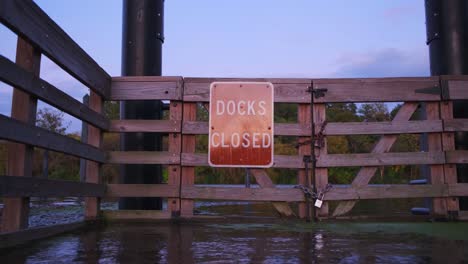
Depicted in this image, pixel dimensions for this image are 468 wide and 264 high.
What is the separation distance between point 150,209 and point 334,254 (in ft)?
11.5

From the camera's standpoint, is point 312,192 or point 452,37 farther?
point 452,37

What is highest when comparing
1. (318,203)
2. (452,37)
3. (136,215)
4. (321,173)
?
(452,37)

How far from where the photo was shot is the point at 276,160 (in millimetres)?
5641

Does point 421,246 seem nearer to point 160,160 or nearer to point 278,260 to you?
point 278,260

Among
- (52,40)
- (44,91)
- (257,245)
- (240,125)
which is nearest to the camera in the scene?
(257,245)

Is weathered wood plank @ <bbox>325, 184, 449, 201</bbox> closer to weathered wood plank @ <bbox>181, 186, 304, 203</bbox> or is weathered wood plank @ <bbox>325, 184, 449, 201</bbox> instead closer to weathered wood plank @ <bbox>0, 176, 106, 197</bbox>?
weathered wood plank @ <bbox>181, 186, 304, 203</bbox>

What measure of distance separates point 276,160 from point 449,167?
2.15 metres

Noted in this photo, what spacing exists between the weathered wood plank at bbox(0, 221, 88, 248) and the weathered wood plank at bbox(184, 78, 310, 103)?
2.15 m

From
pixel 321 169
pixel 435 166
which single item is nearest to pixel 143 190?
pixel 321 169

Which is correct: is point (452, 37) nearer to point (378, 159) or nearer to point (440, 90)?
point (440, 90)

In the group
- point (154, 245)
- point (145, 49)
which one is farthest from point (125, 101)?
point (154, 245)

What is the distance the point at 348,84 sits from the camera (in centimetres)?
584

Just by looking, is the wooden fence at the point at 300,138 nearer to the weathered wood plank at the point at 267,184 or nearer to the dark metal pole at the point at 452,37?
the weathered wood plank at the point at 267,184

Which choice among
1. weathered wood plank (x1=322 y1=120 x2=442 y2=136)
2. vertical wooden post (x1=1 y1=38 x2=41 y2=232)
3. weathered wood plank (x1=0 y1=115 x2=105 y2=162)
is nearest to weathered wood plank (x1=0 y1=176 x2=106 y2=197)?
vertical wooden post (x1=1 y1=38 x2=41 y2=232)
